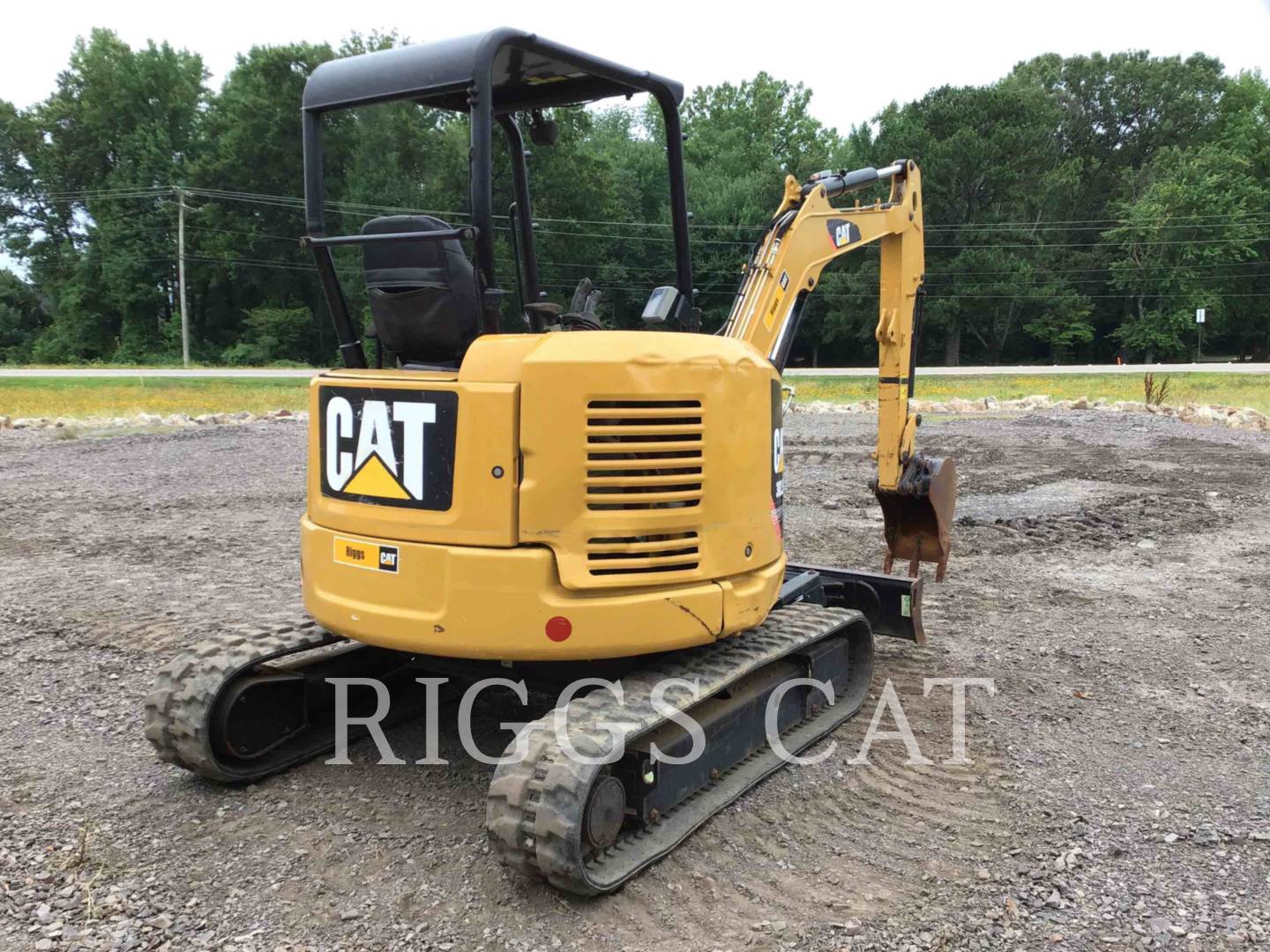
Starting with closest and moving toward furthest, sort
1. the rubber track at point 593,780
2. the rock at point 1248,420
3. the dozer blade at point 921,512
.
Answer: the rubber track at point 593,780 → the dozer blade at point 921,512 → the rock at point 1248,420

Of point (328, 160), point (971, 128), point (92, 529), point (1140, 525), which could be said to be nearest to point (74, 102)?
point (328, 160)

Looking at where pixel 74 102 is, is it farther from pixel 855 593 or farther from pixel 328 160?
pixel 855 593

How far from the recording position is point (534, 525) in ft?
11.5

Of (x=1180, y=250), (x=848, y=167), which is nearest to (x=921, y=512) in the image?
(x=848, y=167)

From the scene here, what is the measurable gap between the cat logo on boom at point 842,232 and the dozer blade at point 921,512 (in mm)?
1389

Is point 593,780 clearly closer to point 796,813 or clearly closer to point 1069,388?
point 796,813

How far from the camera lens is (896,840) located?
145 inches

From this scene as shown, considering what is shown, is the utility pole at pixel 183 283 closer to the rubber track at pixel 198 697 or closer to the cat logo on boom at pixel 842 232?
the cat logo on boom at pixel 842 232

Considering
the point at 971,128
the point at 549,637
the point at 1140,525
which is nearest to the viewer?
the point at 549,637

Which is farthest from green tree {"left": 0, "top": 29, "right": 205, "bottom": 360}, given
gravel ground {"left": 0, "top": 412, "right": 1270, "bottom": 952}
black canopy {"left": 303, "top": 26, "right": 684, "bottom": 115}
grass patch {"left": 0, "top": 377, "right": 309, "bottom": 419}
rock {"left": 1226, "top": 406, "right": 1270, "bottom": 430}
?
black canopy {"left": 303, "top": 26, "right": 684, "bottom": 115}

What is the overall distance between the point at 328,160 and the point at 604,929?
3415 cm

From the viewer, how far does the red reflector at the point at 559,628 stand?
3514mm

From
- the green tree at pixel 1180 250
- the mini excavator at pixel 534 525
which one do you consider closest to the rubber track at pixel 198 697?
the mini excavator at pixel 534 525

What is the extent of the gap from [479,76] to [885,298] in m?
3.53
